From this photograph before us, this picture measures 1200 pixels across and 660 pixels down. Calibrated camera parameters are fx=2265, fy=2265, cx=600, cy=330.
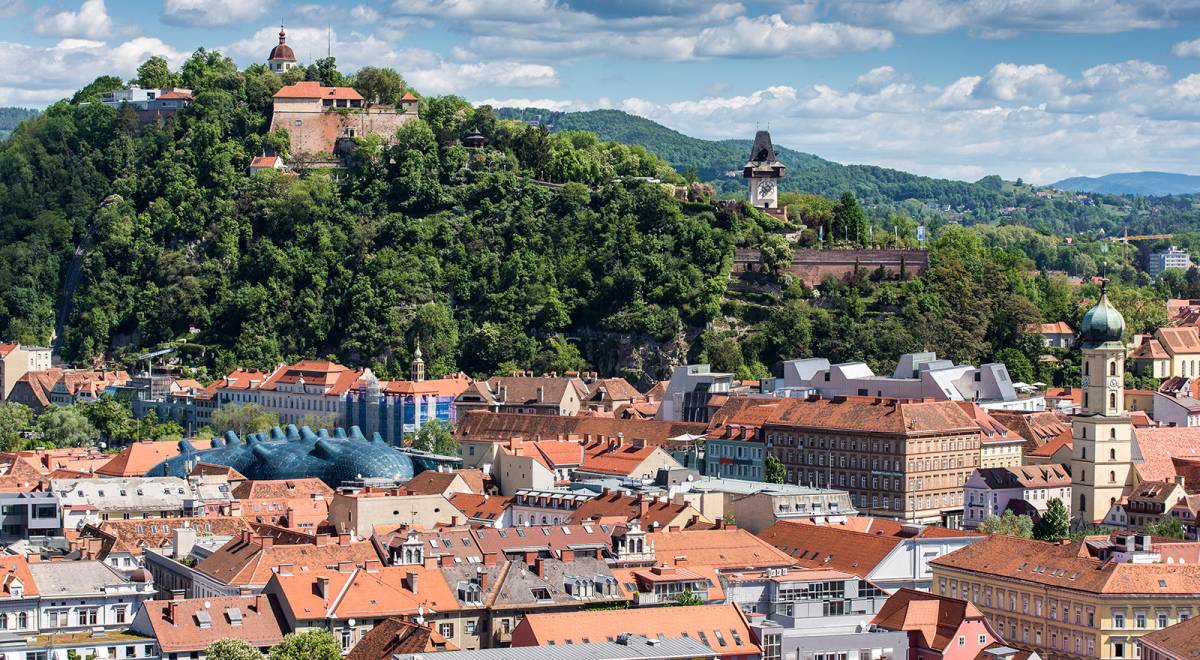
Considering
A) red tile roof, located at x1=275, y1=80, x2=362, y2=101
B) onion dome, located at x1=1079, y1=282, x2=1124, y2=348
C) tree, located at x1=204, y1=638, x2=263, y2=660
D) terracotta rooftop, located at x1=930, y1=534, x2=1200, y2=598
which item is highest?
red tile roof, located at x1=275, y1=80, x2=362, y2=101

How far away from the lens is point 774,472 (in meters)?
105

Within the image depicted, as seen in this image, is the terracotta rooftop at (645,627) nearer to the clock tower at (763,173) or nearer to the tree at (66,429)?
the tree at (66,429)

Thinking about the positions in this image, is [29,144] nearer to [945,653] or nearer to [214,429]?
[214,429]

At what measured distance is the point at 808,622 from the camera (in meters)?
64.3

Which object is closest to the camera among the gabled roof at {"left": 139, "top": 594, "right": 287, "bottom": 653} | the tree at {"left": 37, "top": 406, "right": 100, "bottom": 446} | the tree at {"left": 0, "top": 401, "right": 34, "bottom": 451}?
the gabled roof at {"left": 139, "top": 594, "right": 287, "bottom": 653}

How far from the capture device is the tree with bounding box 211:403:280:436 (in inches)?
5335

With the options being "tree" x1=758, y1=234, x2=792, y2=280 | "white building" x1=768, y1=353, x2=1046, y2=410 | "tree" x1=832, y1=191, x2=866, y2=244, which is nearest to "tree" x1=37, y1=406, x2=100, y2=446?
"white building" x1=768, y1=353, x2=1046, y2=410

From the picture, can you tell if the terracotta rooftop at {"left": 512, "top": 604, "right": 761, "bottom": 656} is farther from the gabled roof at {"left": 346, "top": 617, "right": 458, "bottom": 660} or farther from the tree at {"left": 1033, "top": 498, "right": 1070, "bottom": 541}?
the tree at {"left": 1033, "top": 498, "right": 1070, "bottom": 541}

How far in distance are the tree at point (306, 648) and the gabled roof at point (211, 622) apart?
2563 mm

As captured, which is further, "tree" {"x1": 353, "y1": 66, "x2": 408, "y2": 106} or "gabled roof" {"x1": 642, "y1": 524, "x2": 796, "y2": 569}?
"tree" {"x1": 353, "y1": 66, "x2": 408, "y2": 106}

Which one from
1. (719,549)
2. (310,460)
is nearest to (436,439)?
(310,460)

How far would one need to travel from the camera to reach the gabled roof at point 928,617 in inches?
2499

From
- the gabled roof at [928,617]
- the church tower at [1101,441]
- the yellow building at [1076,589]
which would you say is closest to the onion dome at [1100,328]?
the church tower at [1101,441]

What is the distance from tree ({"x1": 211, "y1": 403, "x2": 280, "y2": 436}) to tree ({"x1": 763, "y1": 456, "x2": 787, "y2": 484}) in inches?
1511
